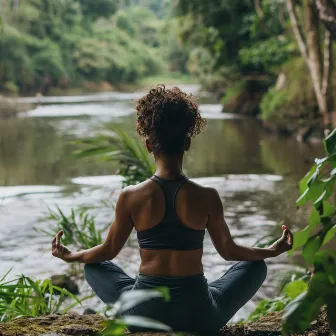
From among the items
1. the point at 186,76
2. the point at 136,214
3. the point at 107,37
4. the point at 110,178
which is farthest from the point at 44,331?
the point at 186,76

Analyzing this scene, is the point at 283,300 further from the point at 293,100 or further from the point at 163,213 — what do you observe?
the point at 293,100

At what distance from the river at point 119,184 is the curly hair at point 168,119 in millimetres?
415

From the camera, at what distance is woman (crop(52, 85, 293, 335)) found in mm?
2195

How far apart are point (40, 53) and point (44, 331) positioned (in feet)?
147

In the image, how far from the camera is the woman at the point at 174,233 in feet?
7.20

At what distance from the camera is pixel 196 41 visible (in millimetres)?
20906

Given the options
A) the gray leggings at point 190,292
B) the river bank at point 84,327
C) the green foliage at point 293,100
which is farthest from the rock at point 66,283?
the green foliage at point 293,100

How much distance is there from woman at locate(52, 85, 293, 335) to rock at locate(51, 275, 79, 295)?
2355 millimetres

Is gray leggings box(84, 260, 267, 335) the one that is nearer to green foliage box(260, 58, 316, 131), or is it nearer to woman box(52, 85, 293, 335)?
woman box(52, 85, 293, 335)

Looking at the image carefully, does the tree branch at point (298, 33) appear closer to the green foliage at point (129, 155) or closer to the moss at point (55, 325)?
the green foliage at point (129, 155)

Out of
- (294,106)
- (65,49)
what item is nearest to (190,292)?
(294,106)

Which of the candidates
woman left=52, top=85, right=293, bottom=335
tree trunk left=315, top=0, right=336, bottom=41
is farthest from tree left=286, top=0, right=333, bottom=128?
woman left=52, top=85, right=293, bottom=335

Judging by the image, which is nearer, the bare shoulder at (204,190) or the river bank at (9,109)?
the bare shoulder at (204,190)

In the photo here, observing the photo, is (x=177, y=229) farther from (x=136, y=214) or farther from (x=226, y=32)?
(x=226, y=32)
